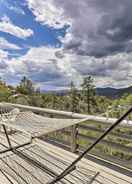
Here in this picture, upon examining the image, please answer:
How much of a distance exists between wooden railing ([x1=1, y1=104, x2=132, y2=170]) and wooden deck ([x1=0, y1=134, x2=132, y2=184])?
6.5 inches

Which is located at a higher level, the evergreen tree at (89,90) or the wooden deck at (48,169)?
the evergreen tree at (89,90)

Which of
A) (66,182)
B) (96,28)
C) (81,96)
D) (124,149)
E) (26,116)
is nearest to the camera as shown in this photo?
(66,182)

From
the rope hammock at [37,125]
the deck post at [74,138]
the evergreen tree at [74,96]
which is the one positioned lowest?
the deck post at [74,138]

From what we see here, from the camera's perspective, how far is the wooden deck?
2.80 meters

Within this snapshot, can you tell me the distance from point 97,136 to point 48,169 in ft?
3.18

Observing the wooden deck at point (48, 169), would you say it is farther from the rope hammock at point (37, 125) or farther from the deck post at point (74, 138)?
the rope hammock at point (37, 125)

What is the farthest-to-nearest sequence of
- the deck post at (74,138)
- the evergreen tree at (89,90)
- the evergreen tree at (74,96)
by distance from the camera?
the evergreen tree at (89,90)
the evergreen tree at (74,96)
the deck post at (74,138)

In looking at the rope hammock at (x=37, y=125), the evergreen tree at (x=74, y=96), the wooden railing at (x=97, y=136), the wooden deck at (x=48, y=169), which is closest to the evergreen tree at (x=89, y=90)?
the evergreen tree at (x=74, y=96)

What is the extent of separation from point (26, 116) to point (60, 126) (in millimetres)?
1144

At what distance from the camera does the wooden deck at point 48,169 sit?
2.80 meters

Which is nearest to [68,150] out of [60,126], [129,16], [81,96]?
[60,126]

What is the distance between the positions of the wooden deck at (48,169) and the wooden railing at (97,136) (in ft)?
0.54

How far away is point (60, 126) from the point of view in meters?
3.04

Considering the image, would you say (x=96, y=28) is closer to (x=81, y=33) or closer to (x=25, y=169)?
(x=81, y=33)
